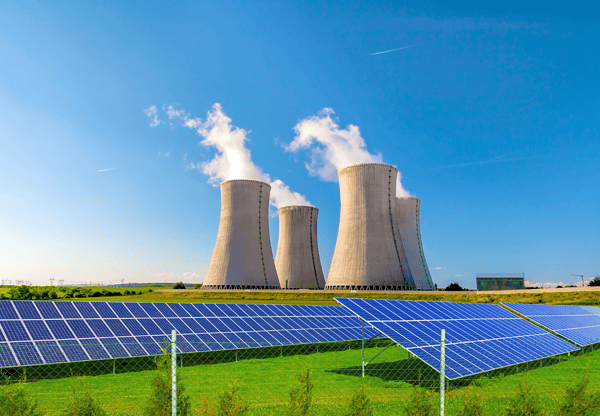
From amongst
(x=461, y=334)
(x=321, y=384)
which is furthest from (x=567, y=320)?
(x=321, y=384)

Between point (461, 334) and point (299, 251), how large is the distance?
172ft

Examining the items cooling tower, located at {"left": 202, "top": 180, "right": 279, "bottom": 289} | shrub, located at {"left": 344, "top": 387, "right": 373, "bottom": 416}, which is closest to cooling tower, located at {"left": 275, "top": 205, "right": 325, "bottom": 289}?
cooling tower, located at {"left": 202, "top": 180, "right": 279, "bottom": 289}

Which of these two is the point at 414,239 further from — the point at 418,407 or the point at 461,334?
the point at 418,407

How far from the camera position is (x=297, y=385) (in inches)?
389

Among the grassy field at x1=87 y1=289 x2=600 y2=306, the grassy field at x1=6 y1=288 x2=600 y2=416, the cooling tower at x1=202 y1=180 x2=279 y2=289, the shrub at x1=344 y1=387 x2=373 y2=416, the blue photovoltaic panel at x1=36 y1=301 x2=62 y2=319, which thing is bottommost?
the grassy field at x1=87 y1=289 x2=600 y2=306

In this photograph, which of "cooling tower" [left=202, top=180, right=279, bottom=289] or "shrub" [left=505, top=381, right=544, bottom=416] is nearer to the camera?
"shrub" [left=505, top=381, right=544, bottom=416]

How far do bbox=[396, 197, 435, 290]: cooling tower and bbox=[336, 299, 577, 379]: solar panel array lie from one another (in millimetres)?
42898

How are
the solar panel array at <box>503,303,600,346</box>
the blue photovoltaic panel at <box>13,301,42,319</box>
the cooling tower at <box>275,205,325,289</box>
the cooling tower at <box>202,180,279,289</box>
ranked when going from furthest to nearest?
1. the cooling tower at <box>275,205,325,289</box>
2. the cooling tower at <box>202,180,279,289</box>
3. the solar panel array at <box>503,303,600,346</box>
4. the blue photovoltaic panel at <box>13,301,42,319</box>

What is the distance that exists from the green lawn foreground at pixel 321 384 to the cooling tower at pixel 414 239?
45479 mm

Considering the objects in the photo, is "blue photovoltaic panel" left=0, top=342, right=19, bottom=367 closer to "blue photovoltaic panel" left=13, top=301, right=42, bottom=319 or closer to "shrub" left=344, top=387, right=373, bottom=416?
"blue photovoltaic panel" left=13, top=301, right=42, bottom=319

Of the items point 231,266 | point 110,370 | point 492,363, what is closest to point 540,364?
point 492,363

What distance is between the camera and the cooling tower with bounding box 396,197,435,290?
60375 millimetres

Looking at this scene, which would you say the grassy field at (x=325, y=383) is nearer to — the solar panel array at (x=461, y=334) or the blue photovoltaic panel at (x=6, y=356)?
the solar panel array at (x=461, y=334)

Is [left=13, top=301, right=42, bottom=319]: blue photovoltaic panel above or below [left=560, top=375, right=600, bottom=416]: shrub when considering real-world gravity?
above
